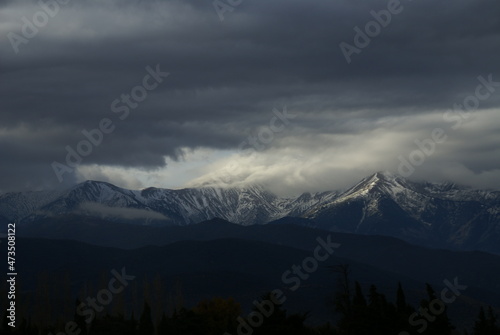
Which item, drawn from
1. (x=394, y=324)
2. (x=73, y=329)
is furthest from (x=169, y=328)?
(x=394, y=324)

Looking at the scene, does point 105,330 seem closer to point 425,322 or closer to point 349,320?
point 349,320

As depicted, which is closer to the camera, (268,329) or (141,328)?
(268,329)

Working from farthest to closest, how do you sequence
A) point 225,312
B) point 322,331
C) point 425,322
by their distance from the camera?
point 225,312
point 322,331
point 425,322

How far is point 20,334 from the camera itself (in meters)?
163

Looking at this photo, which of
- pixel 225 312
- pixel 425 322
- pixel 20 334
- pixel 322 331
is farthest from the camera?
pixel 225 312

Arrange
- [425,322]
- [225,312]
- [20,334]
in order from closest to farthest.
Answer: [425,322], [20,334], [225,312]

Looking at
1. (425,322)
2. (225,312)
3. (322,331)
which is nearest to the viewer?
(425,322)

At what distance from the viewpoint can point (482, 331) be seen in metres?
151

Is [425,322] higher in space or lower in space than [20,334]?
lower

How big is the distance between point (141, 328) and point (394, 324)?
4733 centimetres

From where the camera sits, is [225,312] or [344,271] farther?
[225,312]

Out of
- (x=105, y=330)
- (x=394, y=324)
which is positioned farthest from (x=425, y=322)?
(x=105, y=330)

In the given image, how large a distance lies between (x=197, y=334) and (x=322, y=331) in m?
23.4

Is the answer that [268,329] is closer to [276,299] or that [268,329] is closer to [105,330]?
[276,299]
